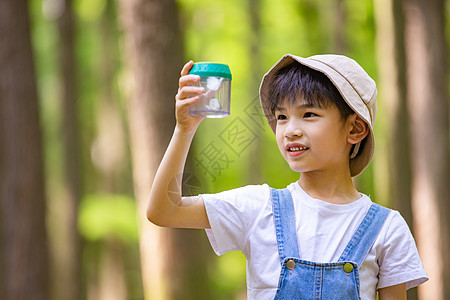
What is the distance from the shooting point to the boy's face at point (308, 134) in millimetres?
2238

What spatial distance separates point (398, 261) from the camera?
2.24m

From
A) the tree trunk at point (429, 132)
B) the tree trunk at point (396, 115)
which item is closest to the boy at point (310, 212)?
the tree trunk at point (396, 115)

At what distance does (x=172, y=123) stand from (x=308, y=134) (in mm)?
3199

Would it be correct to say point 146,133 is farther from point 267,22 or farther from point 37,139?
point 267,22

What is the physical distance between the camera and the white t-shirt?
2.21 meters

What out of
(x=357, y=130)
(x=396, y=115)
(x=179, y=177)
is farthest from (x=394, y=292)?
(x=396, y=115)

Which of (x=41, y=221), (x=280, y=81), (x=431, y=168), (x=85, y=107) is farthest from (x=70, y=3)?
(x=280, y=81)

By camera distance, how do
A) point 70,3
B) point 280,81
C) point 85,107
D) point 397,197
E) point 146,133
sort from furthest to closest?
1. point 85,107
2. point 70,3
3. point 397,197
4. point 146,133
5. point 280,81

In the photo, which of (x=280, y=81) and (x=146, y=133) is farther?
(x=146, y=133)

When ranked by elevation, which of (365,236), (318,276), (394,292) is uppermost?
(365,236)

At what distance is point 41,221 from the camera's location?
8.08 m

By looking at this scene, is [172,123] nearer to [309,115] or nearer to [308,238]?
[309,115]

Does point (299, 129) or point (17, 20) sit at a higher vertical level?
point (17, 20)

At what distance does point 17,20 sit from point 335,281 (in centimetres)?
676
